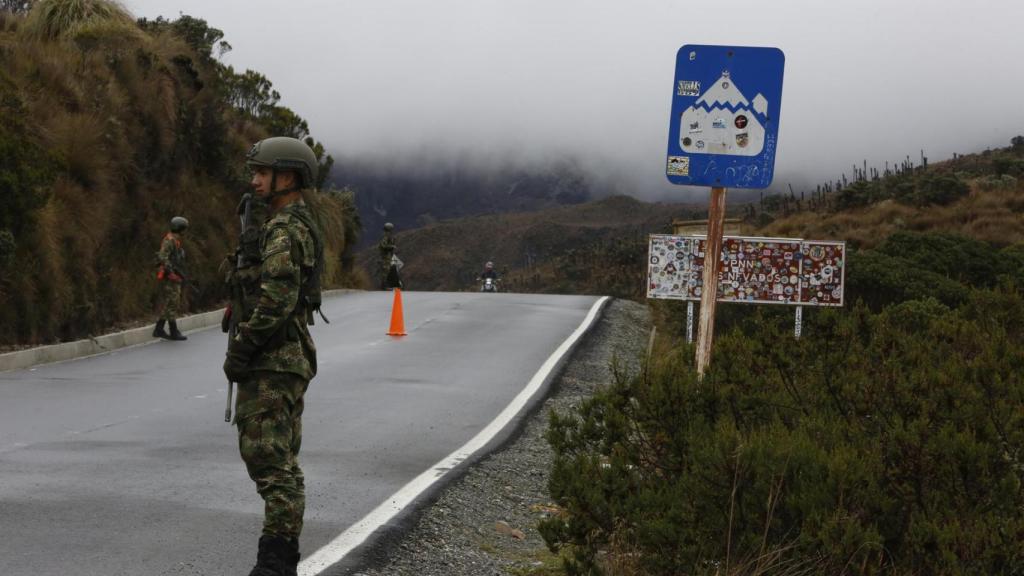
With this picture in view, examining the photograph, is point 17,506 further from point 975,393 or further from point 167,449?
point 975,393

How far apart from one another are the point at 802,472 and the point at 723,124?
3151 millimetres

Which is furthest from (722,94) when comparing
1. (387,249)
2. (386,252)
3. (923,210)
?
(923,210)

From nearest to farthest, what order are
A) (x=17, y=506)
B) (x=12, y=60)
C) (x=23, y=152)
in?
(x=17, y=506)
(x=23, y=152)
(x=12, y=60)

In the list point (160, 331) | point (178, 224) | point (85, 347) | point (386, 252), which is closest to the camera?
point (85, 347)

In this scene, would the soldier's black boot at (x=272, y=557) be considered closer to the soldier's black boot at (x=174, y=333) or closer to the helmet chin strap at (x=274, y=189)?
the helmet chin strap at (x=274, y=189)

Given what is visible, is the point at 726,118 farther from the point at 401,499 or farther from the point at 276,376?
the point at 276,376

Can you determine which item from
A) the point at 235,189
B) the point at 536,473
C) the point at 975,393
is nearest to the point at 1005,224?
the point at 235,189

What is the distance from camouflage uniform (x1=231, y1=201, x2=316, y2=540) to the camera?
5871 mm

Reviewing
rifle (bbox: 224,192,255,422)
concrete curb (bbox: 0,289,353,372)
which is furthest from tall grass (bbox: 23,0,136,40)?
rifle (bbox: 224,192,255,422)

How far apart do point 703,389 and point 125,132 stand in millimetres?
21226

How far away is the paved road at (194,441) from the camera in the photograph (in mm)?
6738

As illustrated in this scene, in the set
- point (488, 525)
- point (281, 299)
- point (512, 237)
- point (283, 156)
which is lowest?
point (488, 525)

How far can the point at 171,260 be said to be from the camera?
65.6ft

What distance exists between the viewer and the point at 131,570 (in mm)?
6164
